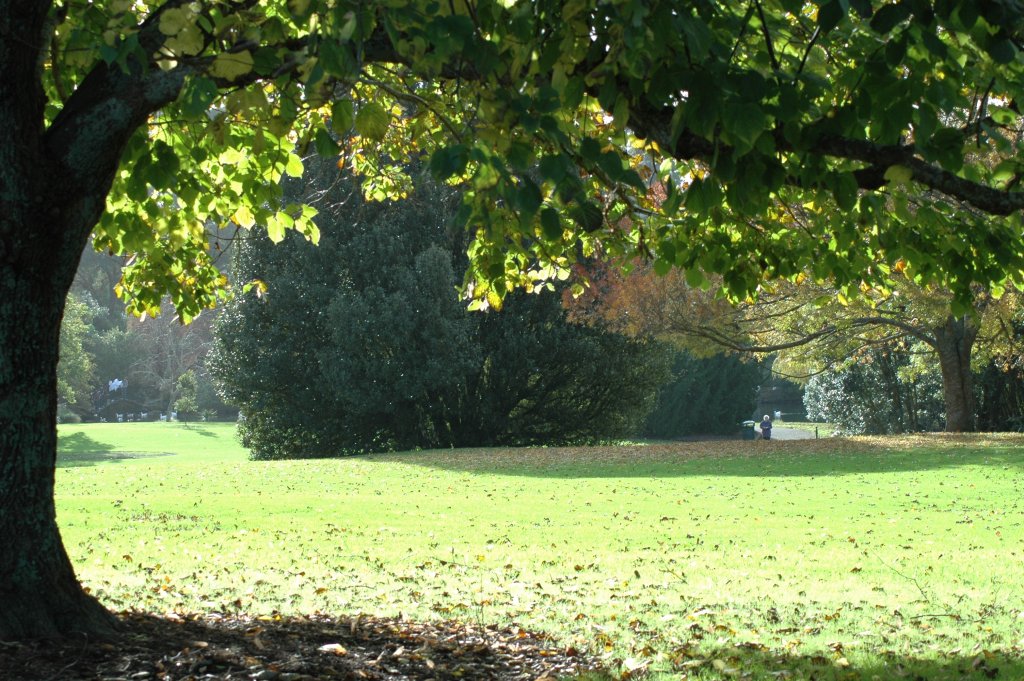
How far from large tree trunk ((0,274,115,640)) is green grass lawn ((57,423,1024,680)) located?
67.8 inches

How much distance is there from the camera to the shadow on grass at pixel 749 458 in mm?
20625

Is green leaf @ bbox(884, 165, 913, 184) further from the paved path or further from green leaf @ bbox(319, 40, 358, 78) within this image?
the paved path

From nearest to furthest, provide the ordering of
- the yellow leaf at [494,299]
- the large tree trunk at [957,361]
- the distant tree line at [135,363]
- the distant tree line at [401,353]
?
the yellow leaf at [494,299] < the large tree trunk at [957,361] < the distant tree line at [401,353] < the distant tree line at [135,363]

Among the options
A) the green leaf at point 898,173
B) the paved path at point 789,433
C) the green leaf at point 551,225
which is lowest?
the paved path at point 789,433

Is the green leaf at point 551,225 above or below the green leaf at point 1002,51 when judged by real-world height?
below

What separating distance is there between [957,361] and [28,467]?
23.9m

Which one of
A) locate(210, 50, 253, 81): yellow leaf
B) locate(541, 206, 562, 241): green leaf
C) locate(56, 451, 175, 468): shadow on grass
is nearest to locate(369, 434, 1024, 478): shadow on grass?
locate(56, 451, 175, 468): shadow on grass

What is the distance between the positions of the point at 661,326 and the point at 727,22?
20.4 metres

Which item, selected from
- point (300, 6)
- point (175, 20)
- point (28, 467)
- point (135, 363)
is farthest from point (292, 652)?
point (135, 363)

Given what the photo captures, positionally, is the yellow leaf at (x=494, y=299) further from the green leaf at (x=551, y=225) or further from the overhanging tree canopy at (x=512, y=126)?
the green leaf at (x=551, y=225)

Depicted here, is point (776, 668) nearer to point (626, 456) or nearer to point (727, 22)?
point (727, 22)

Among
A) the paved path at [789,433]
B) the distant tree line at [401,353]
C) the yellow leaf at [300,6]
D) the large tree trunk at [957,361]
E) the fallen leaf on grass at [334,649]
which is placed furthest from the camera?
the paved path at [789,433]

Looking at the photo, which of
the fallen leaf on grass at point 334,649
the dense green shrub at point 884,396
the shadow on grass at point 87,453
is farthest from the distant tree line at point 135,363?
the fallen leaf on grass at point 334,649

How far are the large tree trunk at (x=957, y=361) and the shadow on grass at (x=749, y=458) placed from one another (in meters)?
1.48
